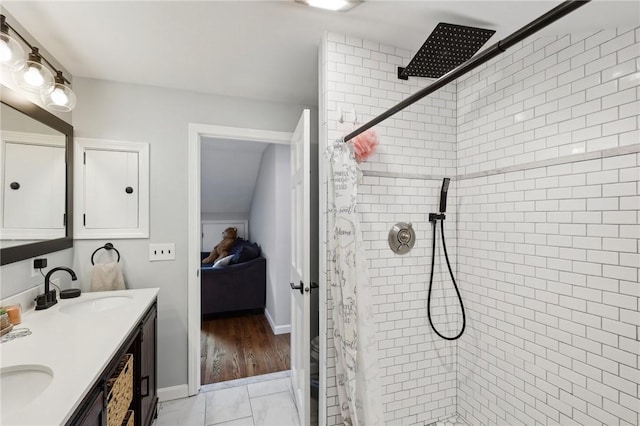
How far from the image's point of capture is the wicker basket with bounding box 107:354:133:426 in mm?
1118

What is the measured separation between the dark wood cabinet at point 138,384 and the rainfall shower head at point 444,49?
2020 mm

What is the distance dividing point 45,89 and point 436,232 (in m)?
2.45

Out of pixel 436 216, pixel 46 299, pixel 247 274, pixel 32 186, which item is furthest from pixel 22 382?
pixel 247 274

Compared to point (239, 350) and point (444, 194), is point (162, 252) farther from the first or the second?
point (444, 194)

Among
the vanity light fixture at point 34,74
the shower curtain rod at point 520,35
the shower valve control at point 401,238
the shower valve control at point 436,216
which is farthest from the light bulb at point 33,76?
the shower valve control at point 436,216

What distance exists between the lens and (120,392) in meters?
1.22

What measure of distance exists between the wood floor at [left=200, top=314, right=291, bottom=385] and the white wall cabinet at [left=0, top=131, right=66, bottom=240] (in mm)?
1675

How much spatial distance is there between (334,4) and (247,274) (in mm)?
3180

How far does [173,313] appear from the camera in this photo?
2.15 metres

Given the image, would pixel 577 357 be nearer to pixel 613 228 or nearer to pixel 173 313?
pixel 613 228

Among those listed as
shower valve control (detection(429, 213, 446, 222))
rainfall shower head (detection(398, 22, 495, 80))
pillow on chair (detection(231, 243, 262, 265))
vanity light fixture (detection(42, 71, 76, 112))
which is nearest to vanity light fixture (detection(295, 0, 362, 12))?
rainfall shower head (detection(398, 22, 495, 80))

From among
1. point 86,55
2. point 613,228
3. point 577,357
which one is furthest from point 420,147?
point 86,55

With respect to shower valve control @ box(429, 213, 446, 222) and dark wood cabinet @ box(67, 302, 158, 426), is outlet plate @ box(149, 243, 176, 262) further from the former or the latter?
shower valve control @ box(429, 213, 446, 222)

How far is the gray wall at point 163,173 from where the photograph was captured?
6.67 ft
